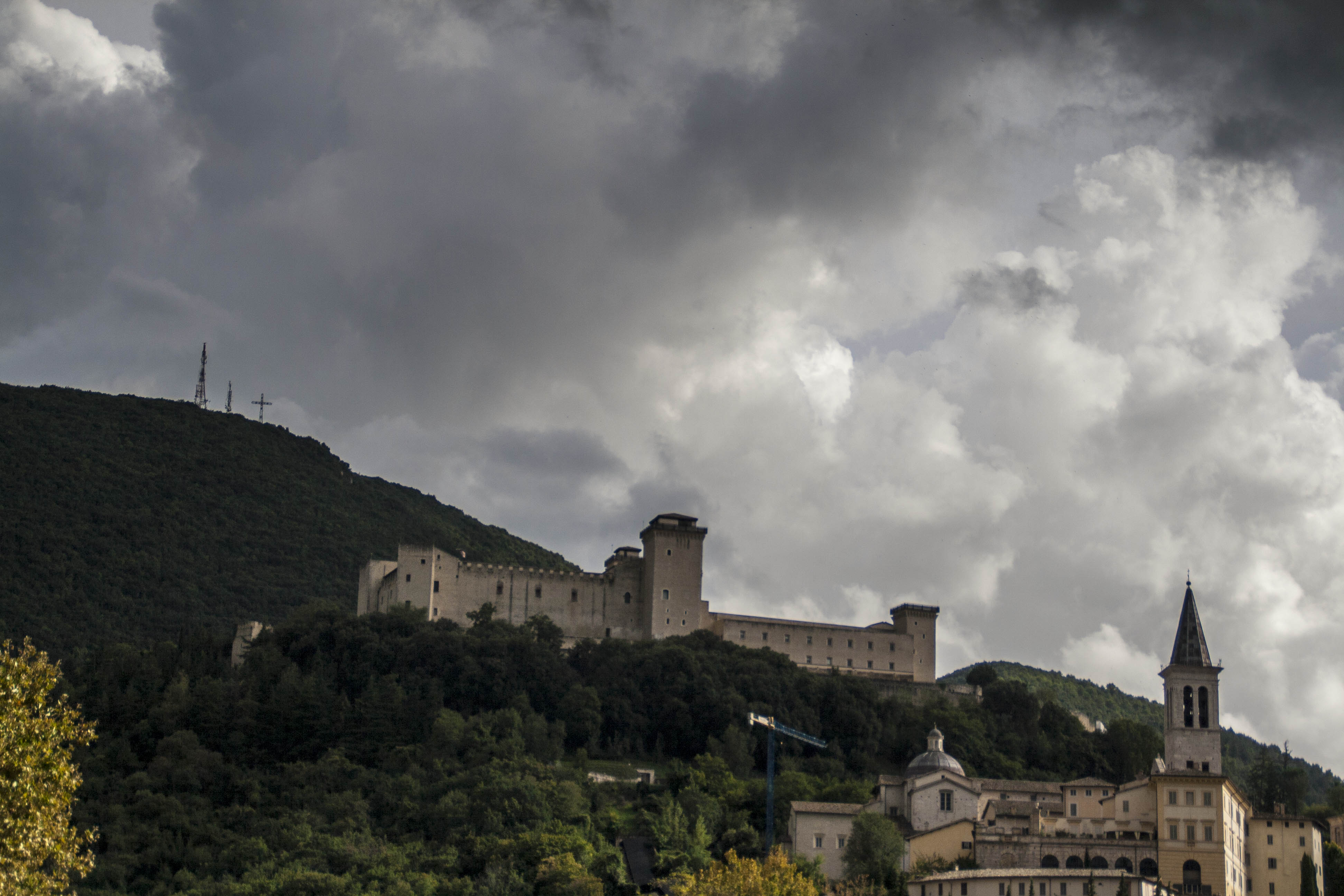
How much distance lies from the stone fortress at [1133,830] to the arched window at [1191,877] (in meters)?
0.04

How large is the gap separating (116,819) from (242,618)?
47024 mm

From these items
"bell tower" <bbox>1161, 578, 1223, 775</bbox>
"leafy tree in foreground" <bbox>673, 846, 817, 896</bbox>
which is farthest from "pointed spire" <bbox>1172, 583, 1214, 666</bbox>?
"leafy tree in foreground" <bbox>673, 846, 817, 896</bbox>

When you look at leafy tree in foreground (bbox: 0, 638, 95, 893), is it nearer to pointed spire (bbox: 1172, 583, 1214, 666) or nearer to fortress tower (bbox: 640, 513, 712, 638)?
pointed spire (bbox: 1172, 583, 1214, 666)

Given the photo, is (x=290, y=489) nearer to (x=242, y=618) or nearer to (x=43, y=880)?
(x=242, y=618)

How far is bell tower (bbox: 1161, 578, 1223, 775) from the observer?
6756 centimetres

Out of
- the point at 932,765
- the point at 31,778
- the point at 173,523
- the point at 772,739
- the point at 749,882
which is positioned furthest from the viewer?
the point at 173,523

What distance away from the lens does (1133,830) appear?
67.6 m

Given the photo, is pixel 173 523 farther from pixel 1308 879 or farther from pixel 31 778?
pixel 31 778

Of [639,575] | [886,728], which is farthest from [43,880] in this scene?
[639,575]

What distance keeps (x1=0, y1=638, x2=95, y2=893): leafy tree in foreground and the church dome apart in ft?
174

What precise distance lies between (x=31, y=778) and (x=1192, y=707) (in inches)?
2061

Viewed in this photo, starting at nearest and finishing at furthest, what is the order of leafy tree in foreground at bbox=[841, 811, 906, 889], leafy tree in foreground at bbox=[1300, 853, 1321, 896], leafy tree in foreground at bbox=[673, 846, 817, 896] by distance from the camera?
1. leafy tree in foreground at bbox=[673, 846, 817, 896]
2. leafy tree in foreground at bbox=[1300, 853, 1321, 896]
3. leafy tree in foreground at bbox=[841, 811, 906, 889]

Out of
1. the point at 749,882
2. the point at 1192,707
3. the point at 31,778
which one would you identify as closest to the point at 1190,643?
the point at 1192,707

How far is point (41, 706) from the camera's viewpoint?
29875 mm
